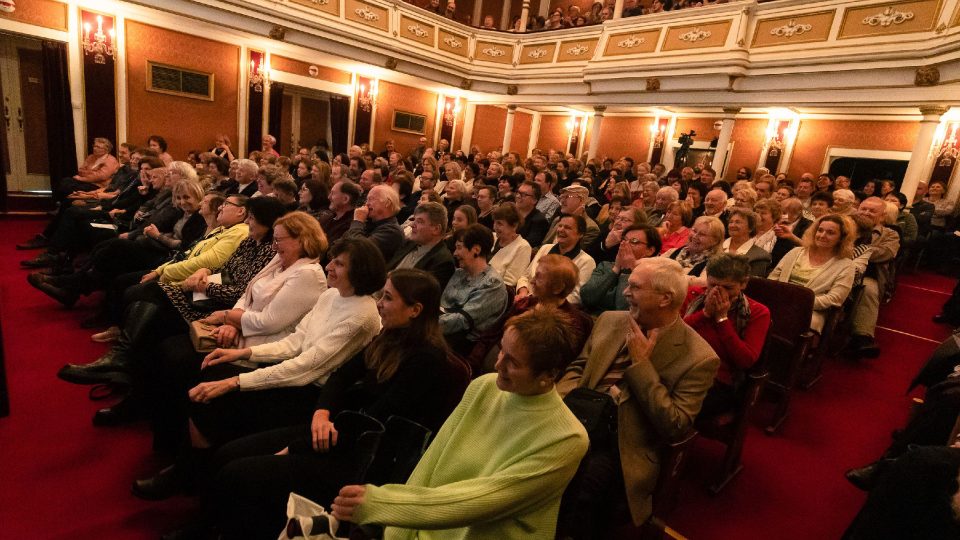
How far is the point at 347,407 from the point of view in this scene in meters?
1.72

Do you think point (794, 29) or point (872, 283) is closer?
point (872, 283)

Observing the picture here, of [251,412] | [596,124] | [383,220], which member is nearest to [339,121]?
[596,124]

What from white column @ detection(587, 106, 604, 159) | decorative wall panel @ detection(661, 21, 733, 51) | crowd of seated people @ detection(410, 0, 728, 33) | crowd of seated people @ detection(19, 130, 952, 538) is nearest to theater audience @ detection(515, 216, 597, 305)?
→ crowd of seated people @ detection(19, 130, 952, 538)

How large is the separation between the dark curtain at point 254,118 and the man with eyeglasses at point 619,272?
8477 millimetres

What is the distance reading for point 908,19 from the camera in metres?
5.91

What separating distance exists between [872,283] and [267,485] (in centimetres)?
432

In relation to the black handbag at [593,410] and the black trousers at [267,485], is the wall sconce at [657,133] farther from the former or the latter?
the black trousers at [267,485]

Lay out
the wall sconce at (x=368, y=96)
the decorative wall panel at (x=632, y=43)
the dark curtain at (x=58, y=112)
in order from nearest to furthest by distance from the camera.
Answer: the dark curtain at (x=58, y=112)
the decorative wall panel at (x=632, y=43)
the wall sconce at (x=368, y=96)

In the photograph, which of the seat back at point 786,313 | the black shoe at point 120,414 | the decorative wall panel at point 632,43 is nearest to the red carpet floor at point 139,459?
the black shoe at point 120,414

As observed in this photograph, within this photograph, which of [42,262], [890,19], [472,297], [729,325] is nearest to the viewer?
[729,325]

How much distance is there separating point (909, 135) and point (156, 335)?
10369 millimetres

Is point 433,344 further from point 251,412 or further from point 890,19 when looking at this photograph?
point 890,19

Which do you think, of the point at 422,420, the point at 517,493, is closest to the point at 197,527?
the point at 422,420

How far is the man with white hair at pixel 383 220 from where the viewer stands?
129 inches
